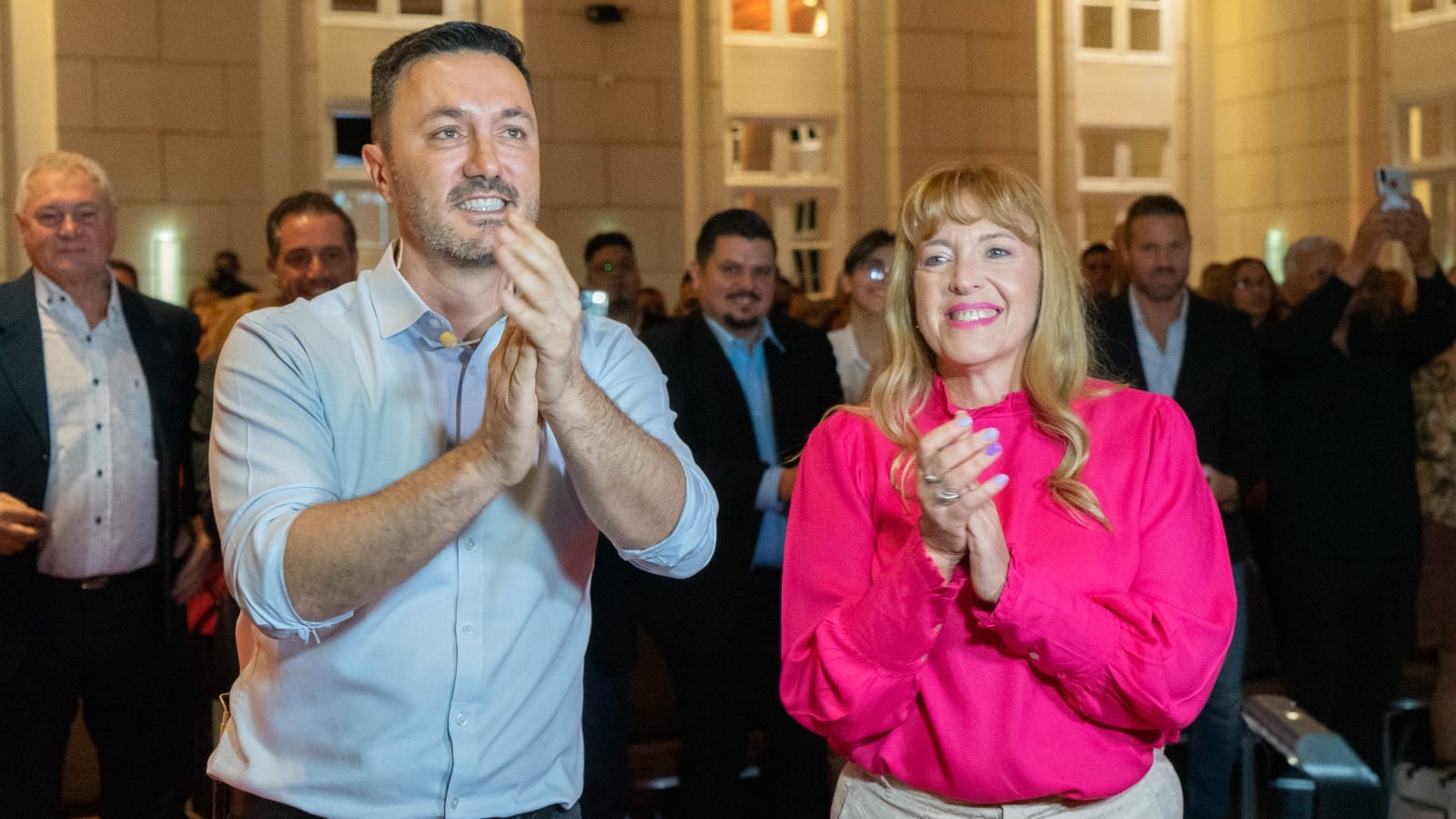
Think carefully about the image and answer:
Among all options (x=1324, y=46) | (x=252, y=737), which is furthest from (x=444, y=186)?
(x=1324, y=46)

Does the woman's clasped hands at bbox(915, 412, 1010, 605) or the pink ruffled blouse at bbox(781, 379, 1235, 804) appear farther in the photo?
the pink ruffled blouse at bbox(781, 379, 1235, 804)

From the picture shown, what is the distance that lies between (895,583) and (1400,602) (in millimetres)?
3356

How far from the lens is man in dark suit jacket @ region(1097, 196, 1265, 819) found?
13.8 feet

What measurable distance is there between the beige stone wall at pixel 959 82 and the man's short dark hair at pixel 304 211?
8744mm

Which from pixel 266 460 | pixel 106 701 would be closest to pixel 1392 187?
pixel 266 460

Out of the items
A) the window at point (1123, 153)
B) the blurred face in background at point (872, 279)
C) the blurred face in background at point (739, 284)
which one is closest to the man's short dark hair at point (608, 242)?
the blurred face in background at point (872, 279)

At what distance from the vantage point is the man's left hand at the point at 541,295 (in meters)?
1.45

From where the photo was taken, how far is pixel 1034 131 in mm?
12477

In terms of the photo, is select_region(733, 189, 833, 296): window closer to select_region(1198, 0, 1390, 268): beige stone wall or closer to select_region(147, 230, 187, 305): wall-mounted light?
select_region(1198, 0, 1390, 268): beige stone wall

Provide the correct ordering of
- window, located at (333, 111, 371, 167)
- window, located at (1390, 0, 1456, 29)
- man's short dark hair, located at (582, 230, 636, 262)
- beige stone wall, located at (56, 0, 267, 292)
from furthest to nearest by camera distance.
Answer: window, located at (1390, 0, 1456, 29)
window, located at (333, 111, 371, 167)
beige stone wall, located at (56, 0, 267, 292)
man's short dark hair, located at (582, 230, 636, 262)

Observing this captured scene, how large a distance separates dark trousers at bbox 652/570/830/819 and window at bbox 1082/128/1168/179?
12528 mm

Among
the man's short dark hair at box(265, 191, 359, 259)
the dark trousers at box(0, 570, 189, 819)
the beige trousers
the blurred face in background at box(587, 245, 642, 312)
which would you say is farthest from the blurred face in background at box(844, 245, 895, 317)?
the beige trousers

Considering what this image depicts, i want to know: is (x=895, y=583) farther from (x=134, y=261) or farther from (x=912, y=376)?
(x=134, y=261)

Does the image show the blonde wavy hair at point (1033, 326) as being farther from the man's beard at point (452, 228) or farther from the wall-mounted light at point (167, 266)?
the wall-mounted light at point (167, 266)
